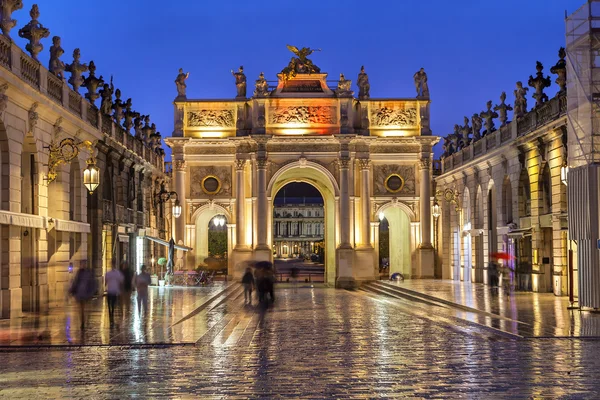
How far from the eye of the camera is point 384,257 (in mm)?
89125

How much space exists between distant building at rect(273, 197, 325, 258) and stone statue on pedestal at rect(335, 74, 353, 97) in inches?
4277

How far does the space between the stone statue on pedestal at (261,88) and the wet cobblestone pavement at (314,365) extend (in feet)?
103

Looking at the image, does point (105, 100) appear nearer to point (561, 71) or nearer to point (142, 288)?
point (142, 288)

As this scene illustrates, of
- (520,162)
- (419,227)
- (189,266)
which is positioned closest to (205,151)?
(189,266)

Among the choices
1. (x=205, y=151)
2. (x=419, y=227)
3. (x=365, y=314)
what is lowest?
(x=365, y=314)

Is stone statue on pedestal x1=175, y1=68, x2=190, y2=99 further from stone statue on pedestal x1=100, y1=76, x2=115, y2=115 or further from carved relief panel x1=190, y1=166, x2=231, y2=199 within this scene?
stone statue on pedestal x1=100, y1=76, x2=115, y2=115

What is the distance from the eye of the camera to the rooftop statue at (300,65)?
53.4m

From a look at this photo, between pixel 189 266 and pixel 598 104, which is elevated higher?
pixel 598 104

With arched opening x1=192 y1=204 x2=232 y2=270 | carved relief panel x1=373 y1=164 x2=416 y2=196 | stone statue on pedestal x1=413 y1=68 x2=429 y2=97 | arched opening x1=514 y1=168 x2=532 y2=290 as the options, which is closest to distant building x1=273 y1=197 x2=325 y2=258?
arched opening x1=192 y1=204 x2=232 y2=270

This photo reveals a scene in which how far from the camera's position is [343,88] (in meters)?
53.0

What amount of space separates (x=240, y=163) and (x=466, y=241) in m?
13.8

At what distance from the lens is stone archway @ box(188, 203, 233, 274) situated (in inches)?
2094

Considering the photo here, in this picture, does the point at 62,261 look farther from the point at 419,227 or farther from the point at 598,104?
the point at 419,227

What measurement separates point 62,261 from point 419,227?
28137 mm
